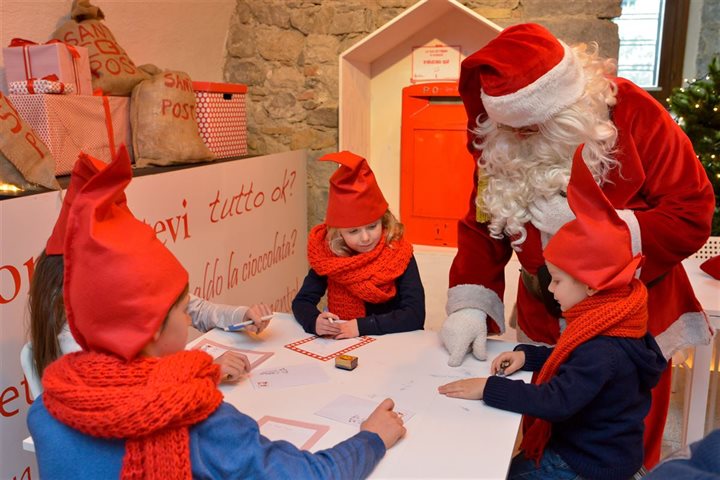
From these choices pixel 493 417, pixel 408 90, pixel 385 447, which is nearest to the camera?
pixel 385 447

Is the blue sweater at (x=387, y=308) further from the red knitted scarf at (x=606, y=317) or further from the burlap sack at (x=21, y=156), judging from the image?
the burlap sack at (x=21, y=156)

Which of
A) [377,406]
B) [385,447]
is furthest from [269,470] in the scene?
[377,406]

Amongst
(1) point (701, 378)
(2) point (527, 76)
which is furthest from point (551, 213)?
(1) point (701, 378)

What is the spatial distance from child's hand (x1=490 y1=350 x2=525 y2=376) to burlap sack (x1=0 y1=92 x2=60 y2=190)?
4.29ft

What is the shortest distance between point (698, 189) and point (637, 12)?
3.30 metres

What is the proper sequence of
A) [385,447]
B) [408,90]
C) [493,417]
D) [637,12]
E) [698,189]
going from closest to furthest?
[385,447], [493,417], [698,189], [408,90], [637,12]

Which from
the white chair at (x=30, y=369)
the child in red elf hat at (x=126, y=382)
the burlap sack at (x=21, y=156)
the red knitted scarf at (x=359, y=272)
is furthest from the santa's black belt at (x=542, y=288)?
the burlap sack at (x=21, y=156)

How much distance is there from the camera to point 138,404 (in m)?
0.90

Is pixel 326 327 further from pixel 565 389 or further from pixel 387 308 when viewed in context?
pixel 565 389

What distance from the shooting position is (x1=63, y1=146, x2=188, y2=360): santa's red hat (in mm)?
933

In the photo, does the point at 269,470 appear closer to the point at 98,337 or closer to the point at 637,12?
the point at 98,337

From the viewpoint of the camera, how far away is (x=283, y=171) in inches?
117

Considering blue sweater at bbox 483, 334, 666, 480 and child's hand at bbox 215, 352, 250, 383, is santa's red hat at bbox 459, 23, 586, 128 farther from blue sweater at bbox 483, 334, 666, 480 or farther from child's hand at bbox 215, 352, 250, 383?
child's hand at bbox 215, 352, 250, 383

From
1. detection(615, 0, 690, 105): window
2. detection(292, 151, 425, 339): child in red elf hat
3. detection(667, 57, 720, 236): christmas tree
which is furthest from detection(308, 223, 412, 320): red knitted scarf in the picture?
detection(615, 0, 690, 105): window
